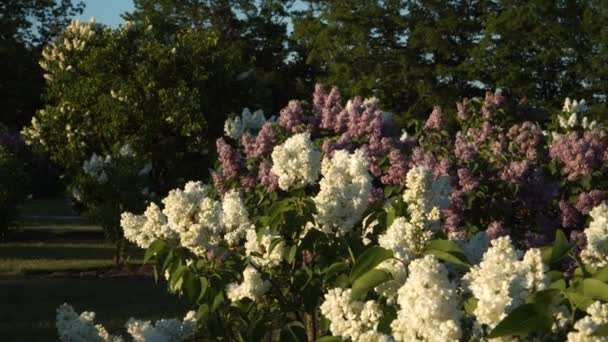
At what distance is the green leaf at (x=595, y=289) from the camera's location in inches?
121

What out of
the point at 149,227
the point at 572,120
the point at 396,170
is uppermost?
the point at 149,227

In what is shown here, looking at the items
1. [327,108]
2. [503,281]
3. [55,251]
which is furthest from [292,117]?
[55,251]

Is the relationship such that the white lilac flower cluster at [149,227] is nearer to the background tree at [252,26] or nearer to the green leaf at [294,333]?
the green leaf at [294,333]

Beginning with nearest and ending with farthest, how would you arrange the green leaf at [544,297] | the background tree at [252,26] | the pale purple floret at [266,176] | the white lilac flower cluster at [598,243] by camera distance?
the green leaf at [544,297], the white lilac flower cluster at [598,243], the pale purple floret at [266,176], the background tree at [252,26]

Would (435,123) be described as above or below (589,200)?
above

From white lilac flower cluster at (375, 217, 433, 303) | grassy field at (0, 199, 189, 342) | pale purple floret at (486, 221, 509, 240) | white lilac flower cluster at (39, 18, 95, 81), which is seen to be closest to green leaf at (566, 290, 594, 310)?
white lilac flower cluster at (375, 217, 433, 303)

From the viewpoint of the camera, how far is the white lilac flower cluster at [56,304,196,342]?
4957 millimetres

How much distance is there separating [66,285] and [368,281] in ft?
36.9

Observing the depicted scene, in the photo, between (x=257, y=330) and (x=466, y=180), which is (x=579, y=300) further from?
(x=466, y=180)

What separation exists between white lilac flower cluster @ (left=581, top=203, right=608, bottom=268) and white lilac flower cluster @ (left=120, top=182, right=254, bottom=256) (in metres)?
1.44

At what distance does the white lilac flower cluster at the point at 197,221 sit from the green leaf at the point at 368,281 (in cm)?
127

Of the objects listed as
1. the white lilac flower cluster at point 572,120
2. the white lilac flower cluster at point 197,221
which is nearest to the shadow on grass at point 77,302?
the white lilac flower cluster at point 572,120

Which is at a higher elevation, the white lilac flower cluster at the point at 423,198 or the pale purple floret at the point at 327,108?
the white lilac flower cluster at the point at 423,198

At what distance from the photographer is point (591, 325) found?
295 cm
